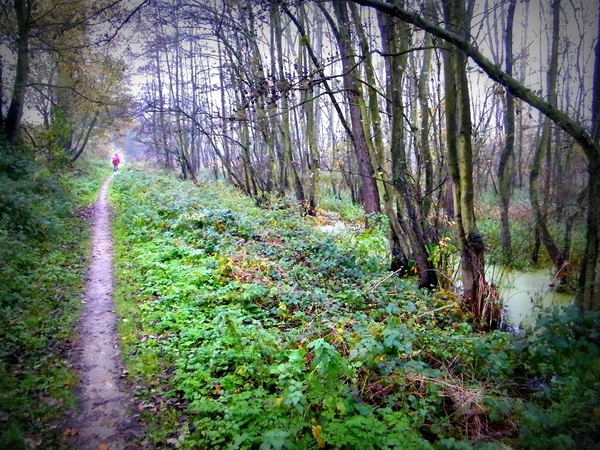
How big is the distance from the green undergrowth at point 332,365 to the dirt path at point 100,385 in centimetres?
17

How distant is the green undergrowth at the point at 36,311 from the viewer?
3.61 meters

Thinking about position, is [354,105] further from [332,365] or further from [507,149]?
[332,365]

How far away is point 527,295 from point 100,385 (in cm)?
812

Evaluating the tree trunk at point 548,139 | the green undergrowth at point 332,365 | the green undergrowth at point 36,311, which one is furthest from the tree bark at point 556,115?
the tree trunk at point 548,139

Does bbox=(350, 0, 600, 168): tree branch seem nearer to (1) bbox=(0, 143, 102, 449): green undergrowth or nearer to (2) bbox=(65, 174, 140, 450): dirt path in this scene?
(2) bbox=(65, 174, 140, 450): dirt path

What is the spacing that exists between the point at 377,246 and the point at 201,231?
14.6 ft

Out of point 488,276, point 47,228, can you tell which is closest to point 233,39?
point 47,228

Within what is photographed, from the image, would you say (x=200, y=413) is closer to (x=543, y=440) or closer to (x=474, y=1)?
(x=543, y=440)

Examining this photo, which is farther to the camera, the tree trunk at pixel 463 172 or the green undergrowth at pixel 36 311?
the tree trunk at pixel 463 172

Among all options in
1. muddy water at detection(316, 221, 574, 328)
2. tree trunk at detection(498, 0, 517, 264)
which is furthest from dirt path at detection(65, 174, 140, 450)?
tree trunk at detection(498, 0, 517, 264)

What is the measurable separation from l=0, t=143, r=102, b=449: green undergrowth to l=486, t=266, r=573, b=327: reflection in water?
6908 millimetres

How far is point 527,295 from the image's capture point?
26.7ft

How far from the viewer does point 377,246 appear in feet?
30.1

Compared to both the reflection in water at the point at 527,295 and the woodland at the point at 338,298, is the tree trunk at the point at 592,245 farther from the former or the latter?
the reflection in water at the point at 527,295
